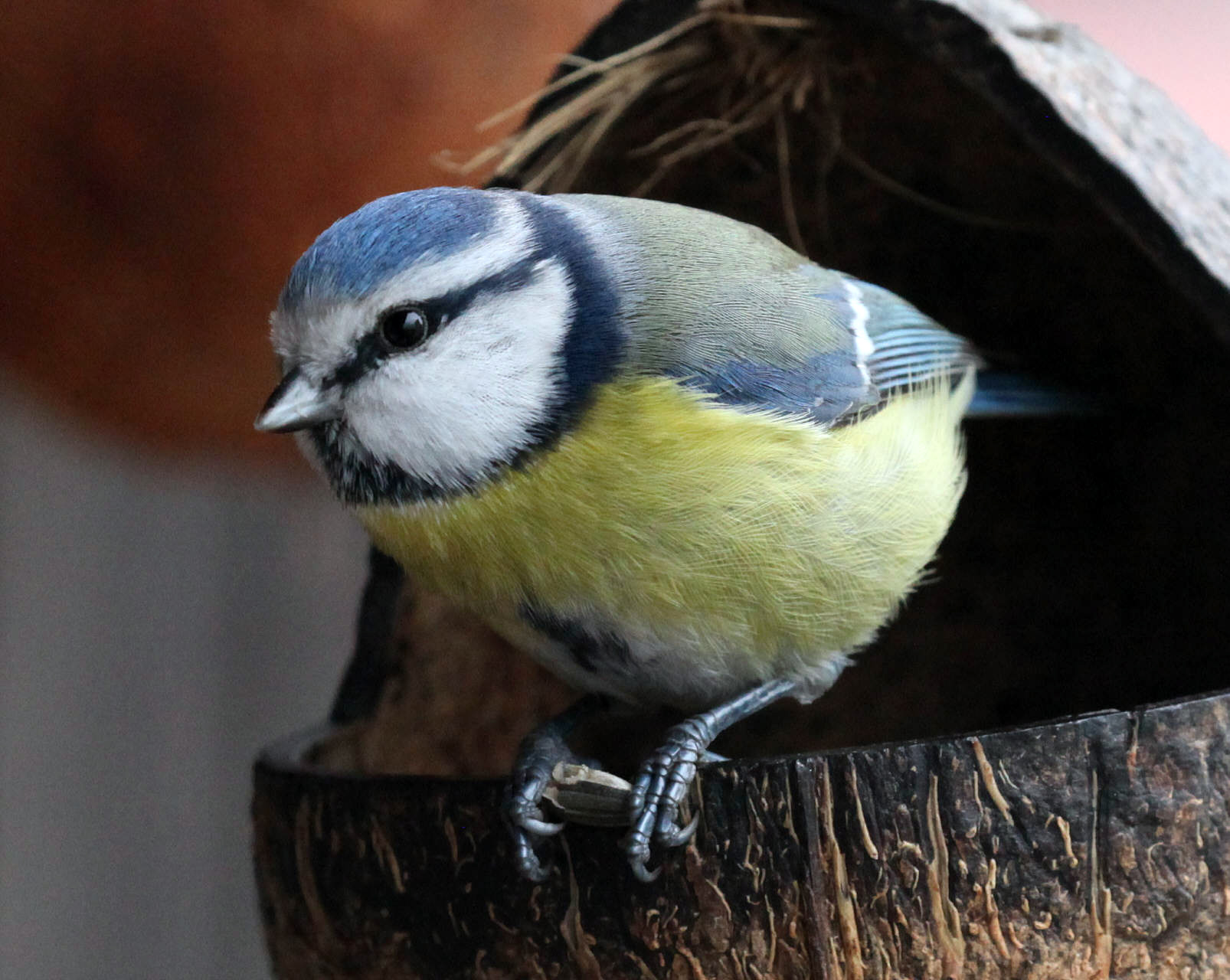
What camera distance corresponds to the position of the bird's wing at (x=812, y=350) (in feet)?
2.85

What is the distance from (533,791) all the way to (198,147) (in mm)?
588

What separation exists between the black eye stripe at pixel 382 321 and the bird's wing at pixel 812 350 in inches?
5.6

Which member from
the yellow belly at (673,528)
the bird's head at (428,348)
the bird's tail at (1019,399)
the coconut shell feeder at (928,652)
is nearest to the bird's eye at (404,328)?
the bird's head at (428,348)

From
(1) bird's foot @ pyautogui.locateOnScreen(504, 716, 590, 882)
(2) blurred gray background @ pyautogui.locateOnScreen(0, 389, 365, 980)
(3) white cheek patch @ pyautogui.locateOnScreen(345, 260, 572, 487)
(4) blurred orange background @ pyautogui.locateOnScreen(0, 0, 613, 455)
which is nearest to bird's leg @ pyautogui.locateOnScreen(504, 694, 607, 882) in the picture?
(1) bird's foot @ pyautogui.locateOnScreen(504, 716, 590, 882)

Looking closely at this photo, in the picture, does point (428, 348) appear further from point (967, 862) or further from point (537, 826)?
point (967, 862)

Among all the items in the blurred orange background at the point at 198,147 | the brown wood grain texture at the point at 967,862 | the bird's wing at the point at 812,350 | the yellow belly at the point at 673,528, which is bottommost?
the brown wood grain texture at the point at 967,862

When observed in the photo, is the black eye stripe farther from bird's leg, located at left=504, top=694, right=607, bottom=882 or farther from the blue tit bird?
bird's leg, located at left=504, top=694, right=607, bottom=882

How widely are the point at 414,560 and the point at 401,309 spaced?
0.19 meters

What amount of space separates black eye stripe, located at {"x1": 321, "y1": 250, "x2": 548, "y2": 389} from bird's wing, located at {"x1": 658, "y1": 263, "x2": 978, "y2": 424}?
0.14 meters

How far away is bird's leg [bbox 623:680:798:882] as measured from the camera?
72cm

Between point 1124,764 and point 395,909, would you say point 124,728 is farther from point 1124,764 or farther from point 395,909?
point 1124,764

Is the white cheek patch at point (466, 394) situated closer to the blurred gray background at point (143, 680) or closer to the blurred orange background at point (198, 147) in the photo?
the blurred orange background at point (198, 147)

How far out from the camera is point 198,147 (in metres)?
0.98

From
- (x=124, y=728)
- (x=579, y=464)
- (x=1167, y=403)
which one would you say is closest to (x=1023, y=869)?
(x=579, y=464)
